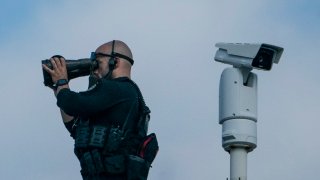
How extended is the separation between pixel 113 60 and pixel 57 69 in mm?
572

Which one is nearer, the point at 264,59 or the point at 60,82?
the point at 264,59

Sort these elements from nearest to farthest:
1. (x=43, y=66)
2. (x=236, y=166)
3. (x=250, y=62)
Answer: (x=236, y=166) → (x=250, y=62) → (x=43, y=66)

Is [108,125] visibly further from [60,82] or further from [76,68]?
[76,68]

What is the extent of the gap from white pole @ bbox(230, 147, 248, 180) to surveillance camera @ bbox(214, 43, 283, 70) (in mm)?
684

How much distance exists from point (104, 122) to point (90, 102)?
331 mm

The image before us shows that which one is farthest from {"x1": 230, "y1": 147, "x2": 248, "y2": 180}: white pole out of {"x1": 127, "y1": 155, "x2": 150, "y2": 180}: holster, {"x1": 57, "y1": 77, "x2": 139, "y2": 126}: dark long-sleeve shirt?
{"x1": 57, "y1": 77, "x2": 139, "y2": 126}: dark long-sleeve shirt

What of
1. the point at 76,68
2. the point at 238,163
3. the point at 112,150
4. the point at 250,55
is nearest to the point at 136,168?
the point at 112,150

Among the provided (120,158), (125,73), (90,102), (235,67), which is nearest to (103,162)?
(120,158)

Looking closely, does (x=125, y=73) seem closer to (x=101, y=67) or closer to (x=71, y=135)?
(x=101, y=67)

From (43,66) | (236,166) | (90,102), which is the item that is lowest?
(236,166)

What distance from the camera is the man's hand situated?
20.7ft

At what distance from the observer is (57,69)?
20.9 ft

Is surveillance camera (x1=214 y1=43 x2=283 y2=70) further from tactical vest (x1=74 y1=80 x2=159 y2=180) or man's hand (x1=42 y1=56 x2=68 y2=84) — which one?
man's hand (x1=42 y1=56 x2=68 y2=84)

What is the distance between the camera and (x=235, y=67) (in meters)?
5.20
